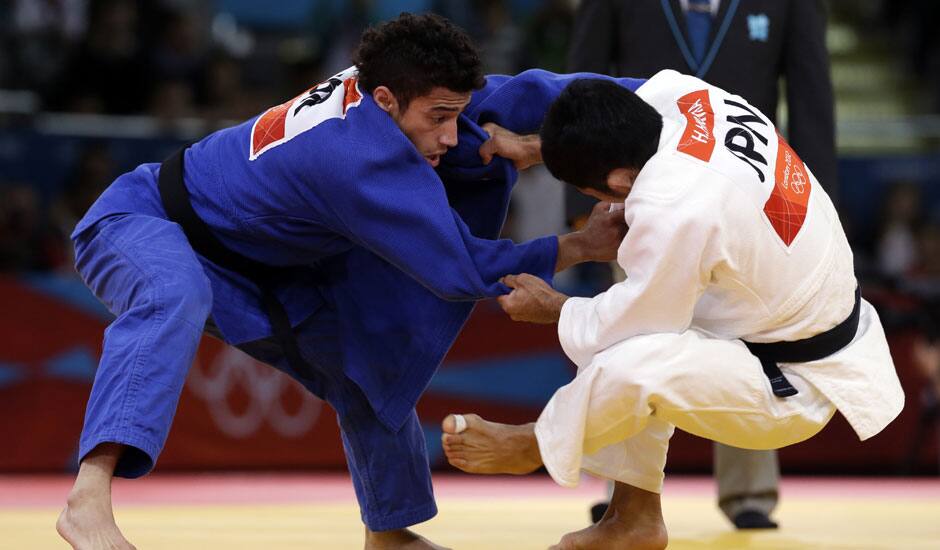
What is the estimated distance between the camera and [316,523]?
4055 mm

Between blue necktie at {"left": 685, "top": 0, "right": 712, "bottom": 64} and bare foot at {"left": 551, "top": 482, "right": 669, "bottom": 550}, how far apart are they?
158 centimetres

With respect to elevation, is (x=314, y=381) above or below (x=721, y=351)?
below

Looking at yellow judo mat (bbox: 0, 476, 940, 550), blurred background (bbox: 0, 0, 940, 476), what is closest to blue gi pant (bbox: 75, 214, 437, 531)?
yellow judo mat (bbox: 0, 476, 940, 550)

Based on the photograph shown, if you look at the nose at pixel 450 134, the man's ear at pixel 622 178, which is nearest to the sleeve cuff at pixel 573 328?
the man's ear at pixel 622 178

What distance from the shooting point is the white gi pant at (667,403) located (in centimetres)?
266

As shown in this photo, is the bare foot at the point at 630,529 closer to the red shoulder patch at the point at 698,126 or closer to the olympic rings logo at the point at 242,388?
the red shoulder patch at the point at 698,126

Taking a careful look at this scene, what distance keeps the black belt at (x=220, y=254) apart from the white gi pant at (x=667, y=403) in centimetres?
71

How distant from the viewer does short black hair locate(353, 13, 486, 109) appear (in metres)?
2.81

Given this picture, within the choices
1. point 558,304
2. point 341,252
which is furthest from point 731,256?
point 341,252

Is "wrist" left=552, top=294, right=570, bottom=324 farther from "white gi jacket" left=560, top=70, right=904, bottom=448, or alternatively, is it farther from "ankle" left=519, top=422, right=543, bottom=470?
"ankle" left=519, top=422, right=543, bottom=470

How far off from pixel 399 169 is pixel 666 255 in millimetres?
623

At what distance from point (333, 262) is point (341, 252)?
0.05 m

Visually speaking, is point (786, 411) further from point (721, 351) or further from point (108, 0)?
point (108, 0)

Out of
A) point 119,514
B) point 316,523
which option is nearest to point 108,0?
point 119,514
